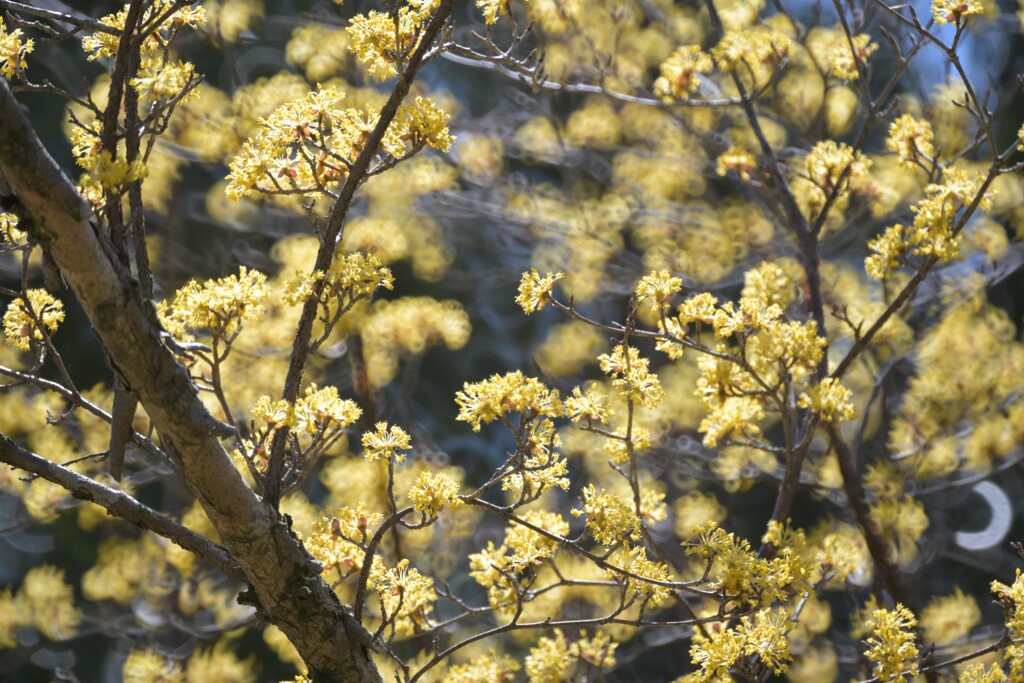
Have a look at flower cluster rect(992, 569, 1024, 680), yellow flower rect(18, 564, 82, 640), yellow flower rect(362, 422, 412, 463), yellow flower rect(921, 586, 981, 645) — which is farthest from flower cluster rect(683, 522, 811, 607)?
yellow flower rect(18, 564, 82, 640)

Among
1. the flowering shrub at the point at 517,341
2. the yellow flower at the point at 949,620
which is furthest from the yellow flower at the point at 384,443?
the yellow flower at the point at 949,620

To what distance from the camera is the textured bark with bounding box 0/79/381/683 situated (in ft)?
2.78

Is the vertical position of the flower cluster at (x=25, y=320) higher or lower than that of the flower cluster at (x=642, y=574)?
higher

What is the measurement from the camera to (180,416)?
938 millimetres

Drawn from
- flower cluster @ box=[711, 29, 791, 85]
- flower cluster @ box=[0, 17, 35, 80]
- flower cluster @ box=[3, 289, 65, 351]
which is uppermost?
flower cluster @ box=[711, 29, 791, 85]

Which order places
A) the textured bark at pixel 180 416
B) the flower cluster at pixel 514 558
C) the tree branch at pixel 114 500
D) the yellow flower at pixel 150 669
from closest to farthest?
the textured bark at pixel 180 416 < the tree branch at pixel 114 500 < the flower cluster at pixel 514 558 < the yellow flower at pixel 150 669

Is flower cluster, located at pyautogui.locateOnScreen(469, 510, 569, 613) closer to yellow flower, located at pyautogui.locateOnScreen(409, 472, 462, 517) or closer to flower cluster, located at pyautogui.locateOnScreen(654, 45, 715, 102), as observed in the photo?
yellow flower, located at pyautogui.locateOnScreen(409, 472, 462, 517)

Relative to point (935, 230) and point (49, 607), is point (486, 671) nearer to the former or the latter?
point (935, 230)

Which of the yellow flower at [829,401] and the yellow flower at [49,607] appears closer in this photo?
the yellow flower at [829,401]

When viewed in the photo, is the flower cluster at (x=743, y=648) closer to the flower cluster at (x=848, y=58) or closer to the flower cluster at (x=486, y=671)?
the flower cluster at (x=486, y=671)

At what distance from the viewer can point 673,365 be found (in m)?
3.33

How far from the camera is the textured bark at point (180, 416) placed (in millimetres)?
847

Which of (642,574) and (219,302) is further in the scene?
(642,574)

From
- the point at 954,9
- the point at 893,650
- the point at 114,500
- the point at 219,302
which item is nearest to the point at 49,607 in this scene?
the point at 114,500
